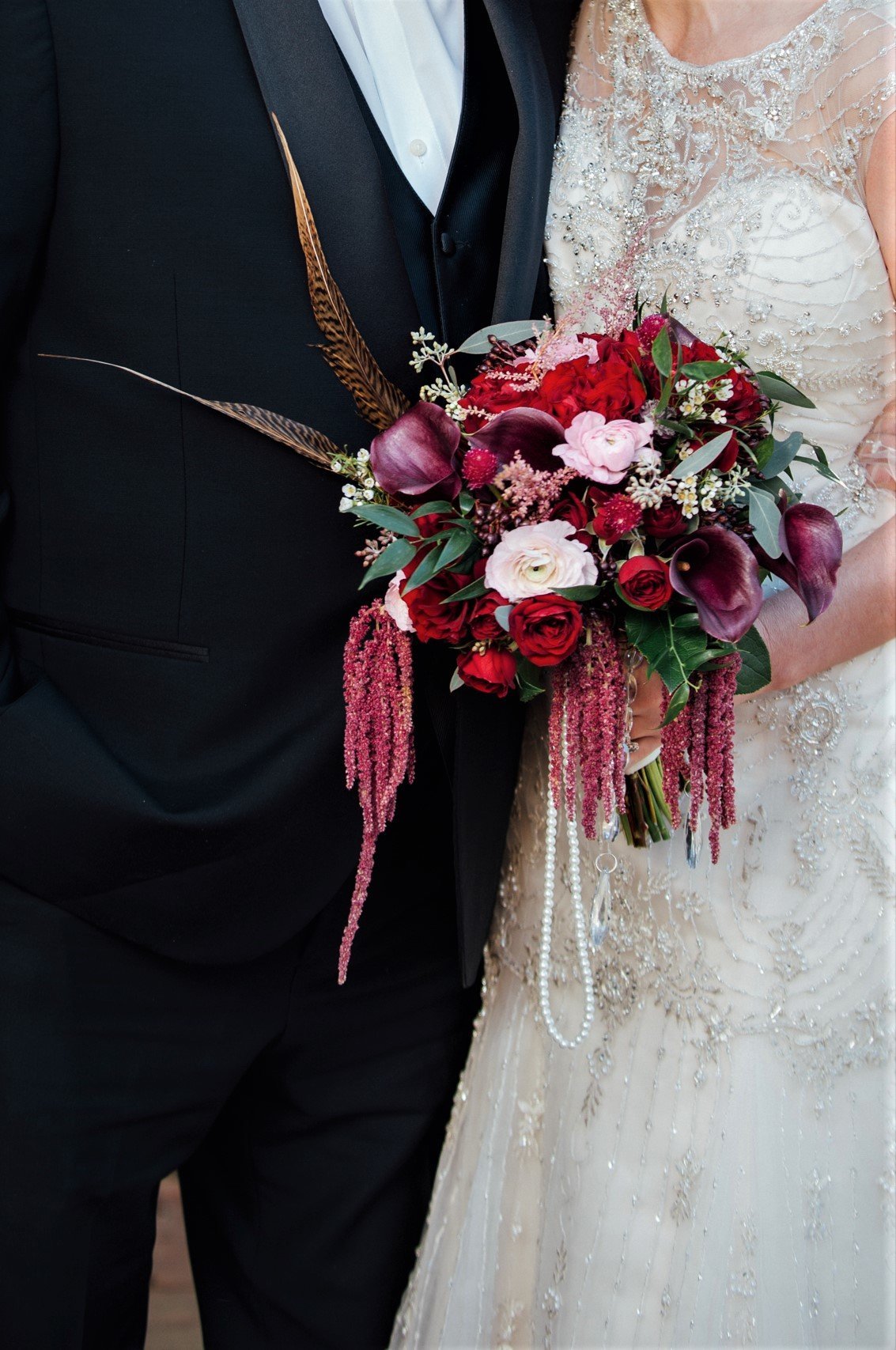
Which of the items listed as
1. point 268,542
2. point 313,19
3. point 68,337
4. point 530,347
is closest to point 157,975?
point 268,542

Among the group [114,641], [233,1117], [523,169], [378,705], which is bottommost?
[233,1117]

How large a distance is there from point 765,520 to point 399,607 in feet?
1.28

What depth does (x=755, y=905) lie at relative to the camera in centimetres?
160

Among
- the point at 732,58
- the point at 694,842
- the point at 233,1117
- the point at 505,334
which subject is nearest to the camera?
the point at 505,334

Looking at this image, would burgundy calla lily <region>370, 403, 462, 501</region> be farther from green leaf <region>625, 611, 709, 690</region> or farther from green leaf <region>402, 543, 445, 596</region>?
green leaf <region>625, 611, 709, 690</region>

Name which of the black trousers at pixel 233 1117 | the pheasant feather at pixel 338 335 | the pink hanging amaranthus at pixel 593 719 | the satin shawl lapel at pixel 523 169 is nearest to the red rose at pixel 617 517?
the pink hanging amaranthus at pixel 593 719

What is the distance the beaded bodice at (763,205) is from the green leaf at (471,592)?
1.37 ft

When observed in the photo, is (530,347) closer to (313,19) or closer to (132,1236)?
(313,19)

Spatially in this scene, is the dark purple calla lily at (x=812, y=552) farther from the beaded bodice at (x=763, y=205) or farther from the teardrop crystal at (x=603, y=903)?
the teardrop crystal at (x=603, y=903)

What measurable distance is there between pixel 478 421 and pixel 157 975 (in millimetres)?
853

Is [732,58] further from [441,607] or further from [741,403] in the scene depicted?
[441,607]

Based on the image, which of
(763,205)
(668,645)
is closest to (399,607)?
(668,645)

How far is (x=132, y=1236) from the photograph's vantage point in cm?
164

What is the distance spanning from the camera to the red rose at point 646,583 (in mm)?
1137
